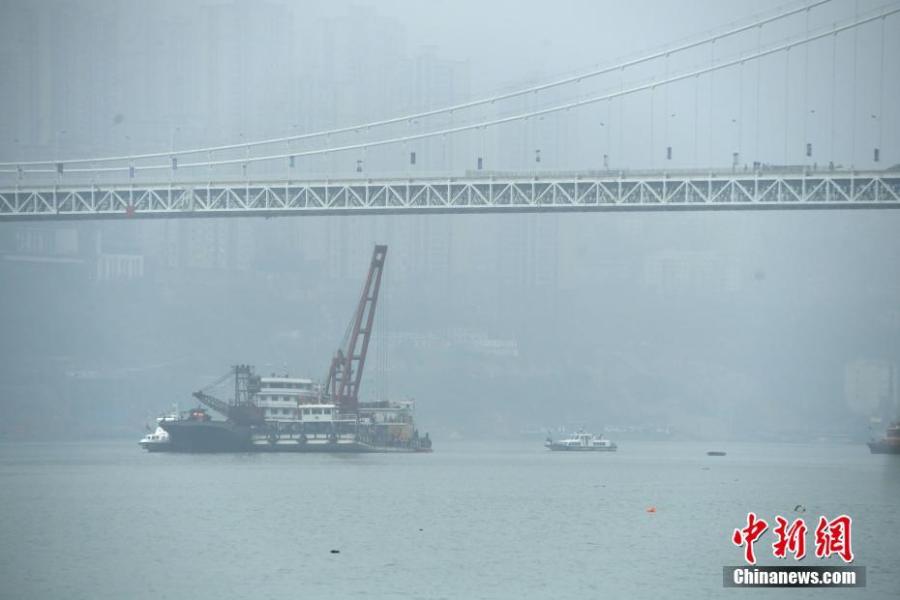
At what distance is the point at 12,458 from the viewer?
101000 millimetres

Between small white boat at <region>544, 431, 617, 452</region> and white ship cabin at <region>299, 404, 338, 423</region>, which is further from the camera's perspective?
small white boat at <region>544, 431, 617, 452</region>

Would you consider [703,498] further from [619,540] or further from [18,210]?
[18,210]

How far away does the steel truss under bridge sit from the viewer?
83.8m

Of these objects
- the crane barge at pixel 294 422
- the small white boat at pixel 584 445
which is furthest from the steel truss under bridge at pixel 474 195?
the small white boat at pixel 584 445

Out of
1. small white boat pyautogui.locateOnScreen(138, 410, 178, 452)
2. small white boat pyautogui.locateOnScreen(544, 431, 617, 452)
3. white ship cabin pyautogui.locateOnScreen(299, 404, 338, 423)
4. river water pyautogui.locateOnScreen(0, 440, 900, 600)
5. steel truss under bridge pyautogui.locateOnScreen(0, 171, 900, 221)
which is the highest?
steel truss under bridge pyautogui.locateOnScreen(0, 171, 900, 221)

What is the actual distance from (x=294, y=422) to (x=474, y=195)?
2237cm

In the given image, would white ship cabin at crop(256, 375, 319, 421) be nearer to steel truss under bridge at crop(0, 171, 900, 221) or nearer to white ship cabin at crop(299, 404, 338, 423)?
white ship cabin at crop(299, 404, 338, 423)

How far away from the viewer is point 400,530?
51344 mm

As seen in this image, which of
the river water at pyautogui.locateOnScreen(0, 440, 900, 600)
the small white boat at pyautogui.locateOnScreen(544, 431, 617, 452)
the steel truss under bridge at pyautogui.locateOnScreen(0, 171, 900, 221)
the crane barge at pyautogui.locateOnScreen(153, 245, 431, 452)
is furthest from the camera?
the small white boat at pyautogui.locateOnScreen(544, 431, 617, 452)

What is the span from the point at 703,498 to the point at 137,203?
140ft

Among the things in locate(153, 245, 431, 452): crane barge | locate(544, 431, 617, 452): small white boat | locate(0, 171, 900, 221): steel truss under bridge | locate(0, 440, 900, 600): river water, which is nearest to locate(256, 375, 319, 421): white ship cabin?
locate(153, 245, 431, 452): crane barge

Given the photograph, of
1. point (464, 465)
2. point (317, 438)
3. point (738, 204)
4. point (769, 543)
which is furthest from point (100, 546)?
point (317, 438)

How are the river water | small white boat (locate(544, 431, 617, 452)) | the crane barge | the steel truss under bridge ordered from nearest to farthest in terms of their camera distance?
the river water < the steel truss under bridge < the crane barge < small white boat (locate(544, 431, 617, 452))

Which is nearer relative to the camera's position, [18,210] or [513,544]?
[513,544]
